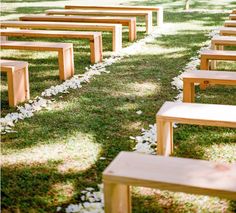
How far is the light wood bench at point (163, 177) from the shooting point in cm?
272

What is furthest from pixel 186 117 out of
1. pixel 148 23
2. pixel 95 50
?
pixel 148 23

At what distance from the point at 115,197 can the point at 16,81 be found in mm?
2982

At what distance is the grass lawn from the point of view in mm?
3471

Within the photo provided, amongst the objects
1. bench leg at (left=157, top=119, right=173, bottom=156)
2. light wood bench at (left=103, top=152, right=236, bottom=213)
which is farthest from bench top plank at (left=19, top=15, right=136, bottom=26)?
light wood bench at (left=103, top=152, right=236, bottom=213)

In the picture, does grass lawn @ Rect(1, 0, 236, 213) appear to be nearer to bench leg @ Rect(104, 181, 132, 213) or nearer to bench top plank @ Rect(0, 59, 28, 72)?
bench leg @ Rect(104, 181, 132, 213)

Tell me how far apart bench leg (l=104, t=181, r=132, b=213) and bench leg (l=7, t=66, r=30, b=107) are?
2.84 m

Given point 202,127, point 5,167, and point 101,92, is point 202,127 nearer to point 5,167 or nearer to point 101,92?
point 101,92

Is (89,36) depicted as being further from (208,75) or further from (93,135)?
(93,135)

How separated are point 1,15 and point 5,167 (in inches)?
411

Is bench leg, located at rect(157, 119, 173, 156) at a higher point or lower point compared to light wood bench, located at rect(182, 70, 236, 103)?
lower

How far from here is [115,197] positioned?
9.67 ft

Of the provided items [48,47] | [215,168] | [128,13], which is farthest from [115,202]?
[128,13]

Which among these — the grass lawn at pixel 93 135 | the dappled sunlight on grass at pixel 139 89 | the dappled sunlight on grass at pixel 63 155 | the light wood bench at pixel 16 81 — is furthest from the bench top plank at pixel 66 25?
the dappled sunlight on grass at pixel 63 155

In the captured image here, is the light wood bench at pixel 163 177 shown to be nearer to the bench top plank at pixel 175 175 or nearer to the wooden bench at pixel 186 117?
the bench top plank at pixel 175 175
